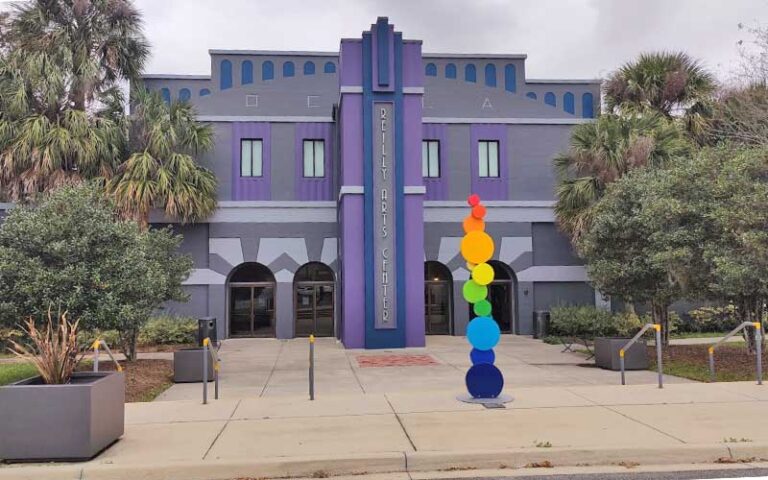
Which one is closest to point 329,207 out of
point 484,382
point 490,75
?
point 490,75

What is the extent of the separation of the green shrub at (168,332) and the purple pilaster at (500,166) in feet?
36.9

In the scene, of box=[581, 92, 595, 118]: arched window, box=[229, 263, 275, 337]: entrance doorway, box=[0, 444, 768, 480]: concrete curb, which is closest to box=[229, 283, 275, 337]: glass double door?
box=[229, 263, 275, 337]: entrance doorway

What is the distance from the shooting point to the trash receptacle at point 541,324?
2350cm

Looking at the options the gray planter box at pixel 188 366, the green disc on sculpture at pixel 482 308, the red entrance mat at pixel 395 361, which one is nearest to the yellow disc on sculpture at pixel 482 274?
the green disc on sculpture at pixel 482 308

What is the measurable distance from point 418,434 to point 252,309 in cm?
1738

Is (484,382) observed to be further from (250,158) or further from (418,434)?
(250,158)

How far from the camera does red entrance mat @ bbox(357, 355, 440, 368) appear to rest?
53.7ft

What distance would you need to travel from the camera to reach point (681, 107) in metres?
24.4

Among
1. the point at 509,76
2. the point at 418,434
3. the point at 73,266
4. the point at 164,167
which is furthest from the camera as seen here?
the point at 509,76

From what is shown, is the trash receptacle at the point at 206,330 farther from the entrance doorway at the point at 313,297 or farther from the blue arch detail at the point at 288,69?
the blue arch detail at the point at 288,69

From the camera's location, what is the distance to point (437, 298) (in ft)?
83.7

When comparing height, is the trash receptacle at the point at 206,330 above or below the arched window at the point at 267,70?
below

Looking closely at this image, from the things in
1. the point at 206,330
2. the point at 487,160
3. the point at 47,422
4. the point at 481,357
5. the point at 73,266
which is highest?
the point at 487,160

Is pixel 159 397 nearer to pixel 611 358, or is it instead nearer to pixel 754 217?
pixel 611 358
